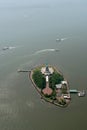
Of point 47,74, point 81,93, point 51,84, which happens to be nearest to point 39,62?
point 47,74

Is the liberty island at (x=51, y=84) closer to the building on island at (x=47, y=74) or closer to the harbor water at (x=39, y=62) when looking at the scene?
the building on island at (x=47, y=74)

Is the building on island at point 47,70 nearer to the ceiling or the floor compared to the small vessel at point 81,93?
nearer to the ceiling

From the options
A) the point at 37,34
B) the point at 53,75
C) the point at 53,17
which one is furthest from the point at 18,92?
the point at 53,17

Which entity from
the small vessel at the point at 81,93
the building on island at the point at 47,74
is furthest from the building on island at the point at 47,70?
the small vessel at the point at 81,93

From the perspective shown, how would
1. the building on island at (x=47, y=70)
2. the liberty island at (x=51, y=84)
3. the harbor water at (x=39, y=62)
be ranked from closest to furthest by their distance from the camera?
the harbor water at (x=39, y=62) < the liberty island at (x=51, y=84) < the building on island at (x=47, y=70)

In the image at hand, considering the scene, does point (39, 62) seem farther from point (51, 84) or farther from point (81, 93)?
point (81, 93)

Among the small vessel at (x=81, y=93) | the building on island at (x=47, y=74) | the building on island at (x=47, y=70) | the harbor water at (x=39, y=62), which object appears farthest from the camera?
the building on island at (x=47, y=70)

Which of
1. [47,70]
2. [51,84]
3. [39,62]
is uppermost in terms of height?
[39,62]

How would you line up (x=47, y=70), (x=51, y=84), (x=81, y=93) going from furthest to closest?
1. (x=47, y=70)
2. (x=51, y=84)
3. (x=81, y=93)

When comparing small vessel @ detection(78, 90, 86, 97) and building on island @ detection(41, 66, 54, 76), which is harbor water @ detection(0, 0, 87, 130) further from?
building on island @ detection(41, 66, 54, 76)

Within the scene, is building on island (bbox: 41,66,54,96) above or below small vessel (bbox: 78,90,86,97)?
above

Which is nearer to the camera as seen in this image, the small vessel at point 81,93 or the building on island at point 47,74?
the small vessel at point 81,93

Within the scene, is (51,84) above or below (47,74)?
below

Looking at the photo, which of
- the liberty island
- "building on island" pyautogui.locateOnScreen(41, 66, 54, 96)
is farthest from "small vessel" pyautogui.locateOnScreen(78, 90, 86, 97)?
"building on island" pyautogui.locateOnScreen(41, 66, 54, 96)
